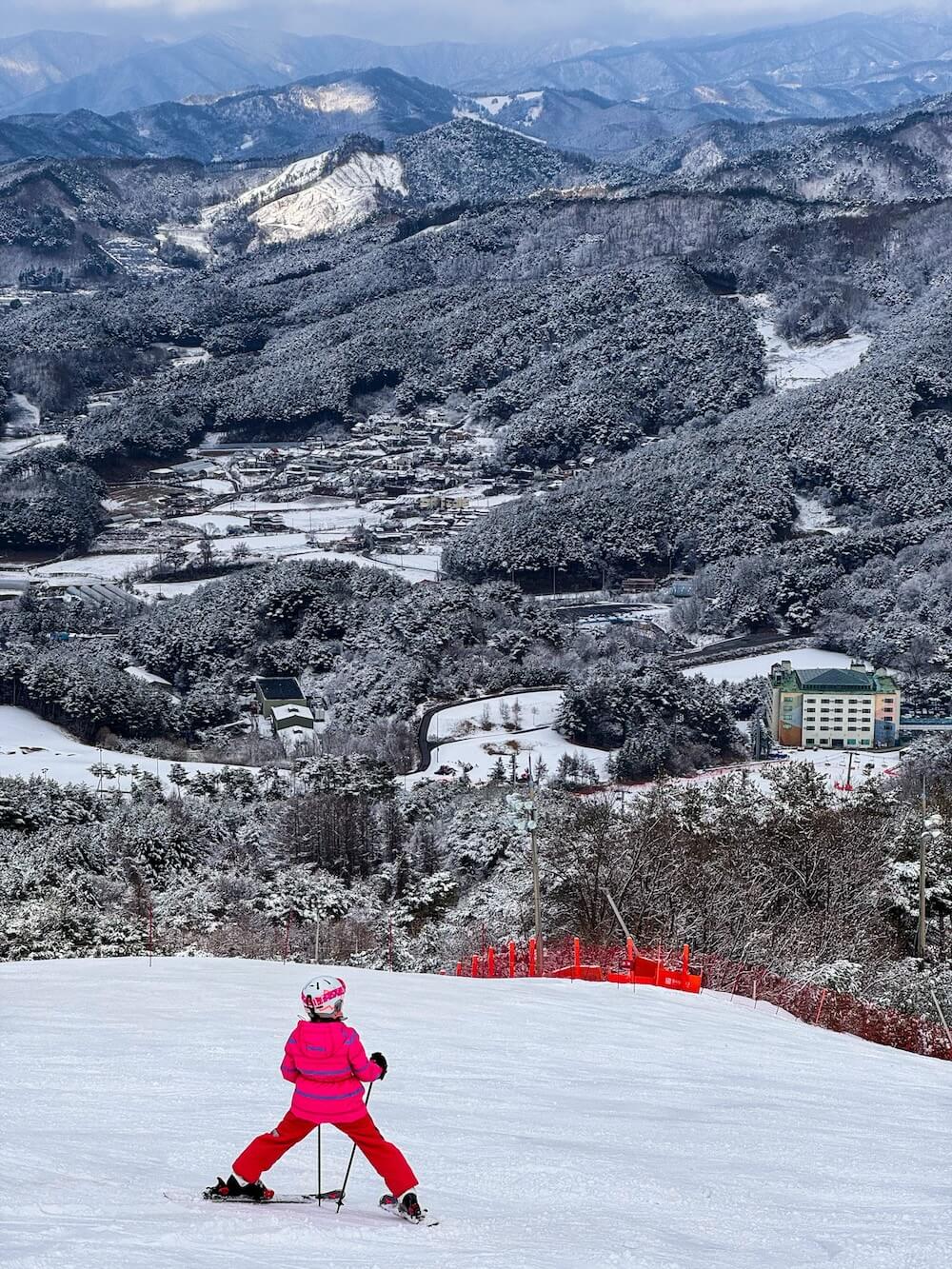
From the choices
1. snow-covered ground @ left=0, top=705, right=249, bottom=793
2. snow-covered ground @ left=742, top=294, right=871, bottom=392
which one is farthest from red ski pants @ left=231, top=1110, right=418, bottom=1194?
snow-covered ground @ left=742, top=294, right=871, bottom=392

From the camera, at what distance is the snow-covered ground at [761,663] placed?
54969 millimetres

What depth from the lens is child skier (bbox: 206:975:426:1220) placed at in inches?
211

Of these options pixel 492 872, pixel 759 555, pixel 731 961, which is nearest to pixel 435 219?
pixel 759 555

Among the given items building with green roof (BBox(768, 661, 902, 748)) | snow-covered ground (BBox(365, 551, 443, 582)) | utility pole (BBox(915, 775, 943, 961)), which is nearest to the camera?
utility pole (BBox(915, 775, 943, 961))

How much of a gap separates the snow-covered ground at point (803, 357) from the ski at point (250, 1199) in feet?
349

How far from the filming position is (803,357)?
116500 millimetres

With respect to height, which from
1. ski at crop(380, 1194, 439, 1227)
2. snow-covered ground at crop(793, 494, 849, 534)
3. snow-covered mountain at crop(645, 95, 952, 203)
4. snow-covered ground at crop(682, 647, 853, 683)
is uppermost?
snow-covered mountain at crop(645, 95, 952, 203)

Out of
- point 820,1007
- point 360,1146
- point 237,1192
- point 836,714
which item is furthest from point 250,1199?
point 836,714

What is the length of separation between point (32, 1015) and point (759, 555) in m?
64.8

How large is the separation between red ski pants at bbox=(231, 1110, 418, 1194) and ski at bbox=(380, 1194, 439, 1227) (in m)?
0.09

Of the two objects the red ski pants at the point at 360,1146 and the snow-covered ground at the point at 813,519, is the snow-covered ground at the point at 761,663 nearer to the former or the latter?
the snow-covered ground at the point at 813,519

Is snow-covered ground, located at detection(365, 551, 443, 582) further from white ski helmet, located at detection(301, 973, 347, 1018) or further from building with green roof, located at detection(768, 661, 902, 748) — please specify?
white ski helmet, located at detection(301, 973, 347, 1018)

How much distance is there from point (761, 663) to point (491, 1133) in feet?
168

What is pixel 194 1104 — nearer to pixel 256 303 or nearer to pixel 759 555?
pixel 759 555
